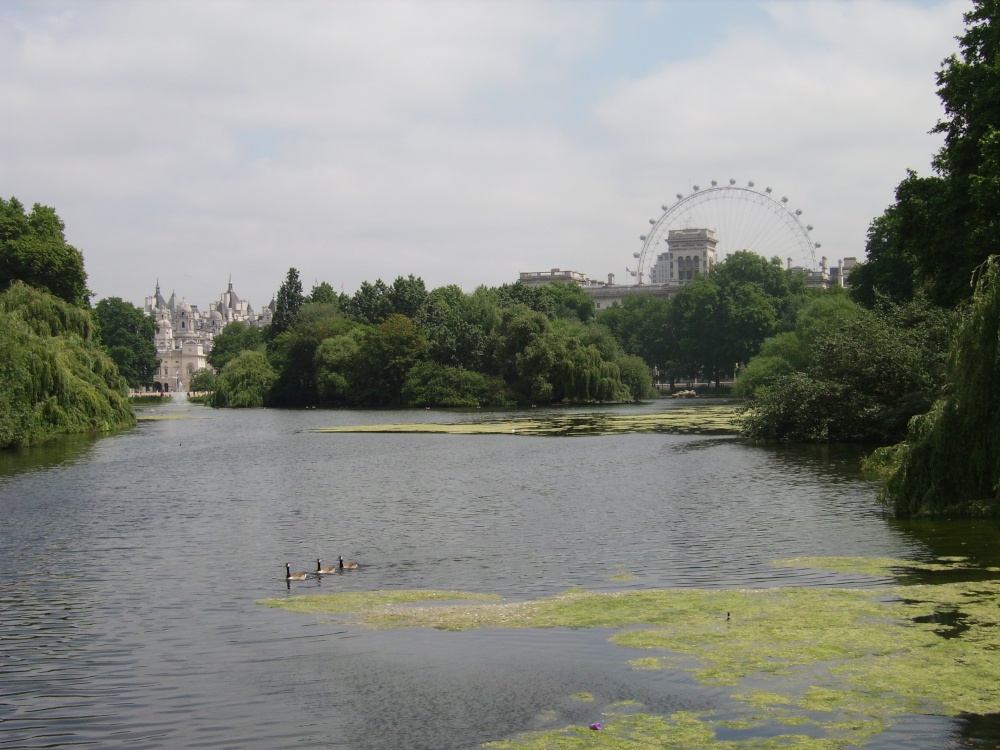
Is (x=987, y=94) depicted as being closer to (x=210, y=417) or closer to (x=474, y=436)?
(x=474, y=436)

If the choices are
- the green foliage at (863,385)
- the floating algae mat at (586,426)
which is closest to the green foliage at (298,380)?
the floating algae mat at (586,426)

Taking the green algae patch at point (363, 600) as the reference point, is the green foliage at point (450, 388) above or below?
above

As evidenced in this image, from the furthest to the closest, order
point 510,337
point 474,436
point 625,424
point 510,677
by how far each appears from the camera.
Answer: point 510,337
point 625,424
point 474,436
point 510,677

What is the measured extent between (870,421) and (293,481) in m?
22.8

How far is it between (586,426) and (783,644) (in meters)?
49.7

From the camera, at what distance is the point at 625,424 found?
64.8 metres

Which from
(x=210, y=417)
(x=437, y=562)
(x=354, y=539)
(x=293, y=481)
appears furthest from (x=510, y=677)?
(x=210, y=417)

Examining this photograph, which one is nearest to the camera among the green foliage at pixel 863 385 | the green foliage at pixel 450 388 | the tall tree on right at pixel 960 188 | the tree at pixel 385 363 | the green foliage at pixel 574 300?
the tall tree on right at pixel 960 188

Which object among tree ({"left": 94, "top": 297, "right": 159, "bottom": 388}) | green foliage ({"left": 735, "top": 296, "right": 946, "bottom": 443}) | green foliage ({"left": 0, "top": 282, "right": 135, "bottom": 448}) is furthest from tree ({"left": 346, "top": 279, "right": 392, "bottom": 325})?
green foliage ({"left": 735, "top": 296, "right": 946, "bottom": 443})

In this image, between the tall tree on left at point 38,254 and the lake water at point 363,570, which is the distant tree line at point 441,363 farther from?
the lake water at point 363,570

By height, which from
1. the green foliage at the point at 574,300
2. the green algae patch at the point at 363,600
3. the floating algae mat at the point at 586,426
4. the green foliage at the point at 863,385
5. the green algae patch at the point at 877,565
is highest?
the green foliage at the point at 574,300

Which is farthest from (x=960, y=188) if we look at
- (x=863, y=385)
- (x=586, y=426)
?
(x=586, y=426)

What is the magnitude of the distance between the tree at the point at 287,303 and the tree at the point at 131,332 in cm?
3917

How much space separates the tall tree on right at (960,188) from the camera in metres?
30.5
